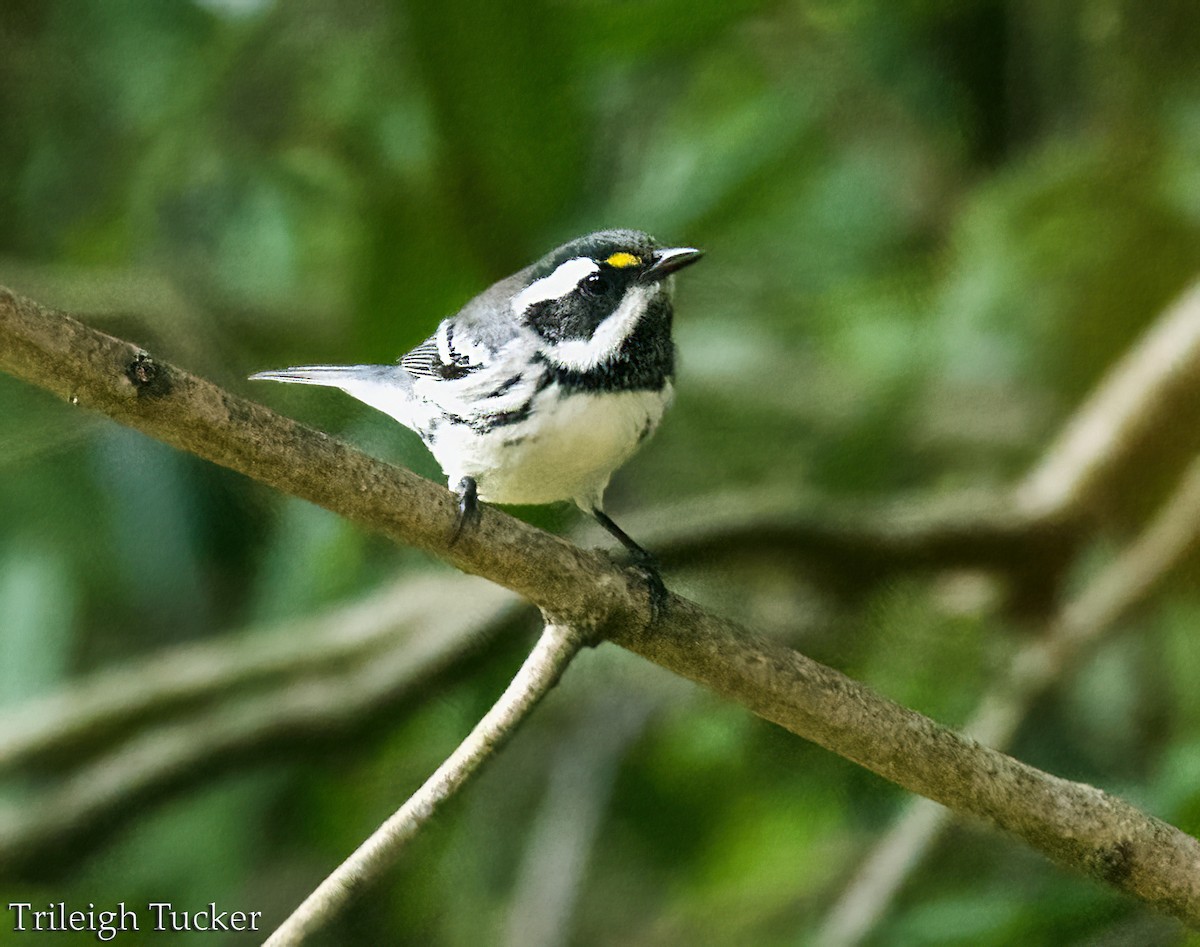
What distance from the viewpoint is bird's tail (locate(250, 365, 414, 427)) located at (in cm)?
107

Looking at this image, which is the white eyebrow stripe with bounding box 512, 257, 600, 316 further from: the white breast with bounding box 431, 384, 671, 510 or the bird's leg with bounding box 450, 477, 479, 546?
the bird's leg with bounding box 450, 477, 479, 546

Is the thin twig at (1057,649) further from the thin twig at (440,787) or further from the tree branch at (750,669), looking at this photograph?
the thin twig at (440,787)

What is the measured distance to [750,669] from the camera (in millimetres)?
740

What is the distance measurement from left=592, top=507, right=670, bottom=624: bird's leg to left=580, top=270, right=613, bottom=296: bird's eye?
184mm

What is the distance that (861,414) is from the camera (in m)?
1.58

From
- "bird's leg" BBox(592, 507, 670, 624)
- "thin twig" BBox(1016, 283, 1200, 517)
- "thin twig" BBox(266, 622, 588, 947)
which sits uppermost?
"thin twig" BBox(1016, 283, 1200, 517)

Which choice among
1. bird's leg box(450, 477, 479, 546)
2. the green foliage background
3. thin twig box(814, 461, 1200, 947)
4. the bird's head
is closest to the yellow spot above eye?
the bird's head

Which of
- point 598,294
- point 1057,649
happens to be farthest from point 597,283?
point 1057,649

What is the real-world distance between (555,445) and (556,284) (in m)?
0.13

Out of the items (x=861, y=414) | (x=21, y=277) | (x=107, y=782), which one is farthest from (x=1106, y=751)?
(x=21, y=277)

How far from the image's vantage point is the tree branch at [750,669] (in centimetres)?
64

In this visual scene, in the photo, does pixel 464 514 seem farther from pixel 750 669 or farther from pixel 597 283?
pixel 597 283

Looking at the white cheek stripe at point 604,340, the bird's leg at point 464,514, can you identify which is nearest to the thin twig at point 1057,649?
the white cheek stripe at point 604,340

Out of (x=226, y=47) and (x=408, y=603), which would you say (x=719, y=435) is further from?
(x=226, y=47)
